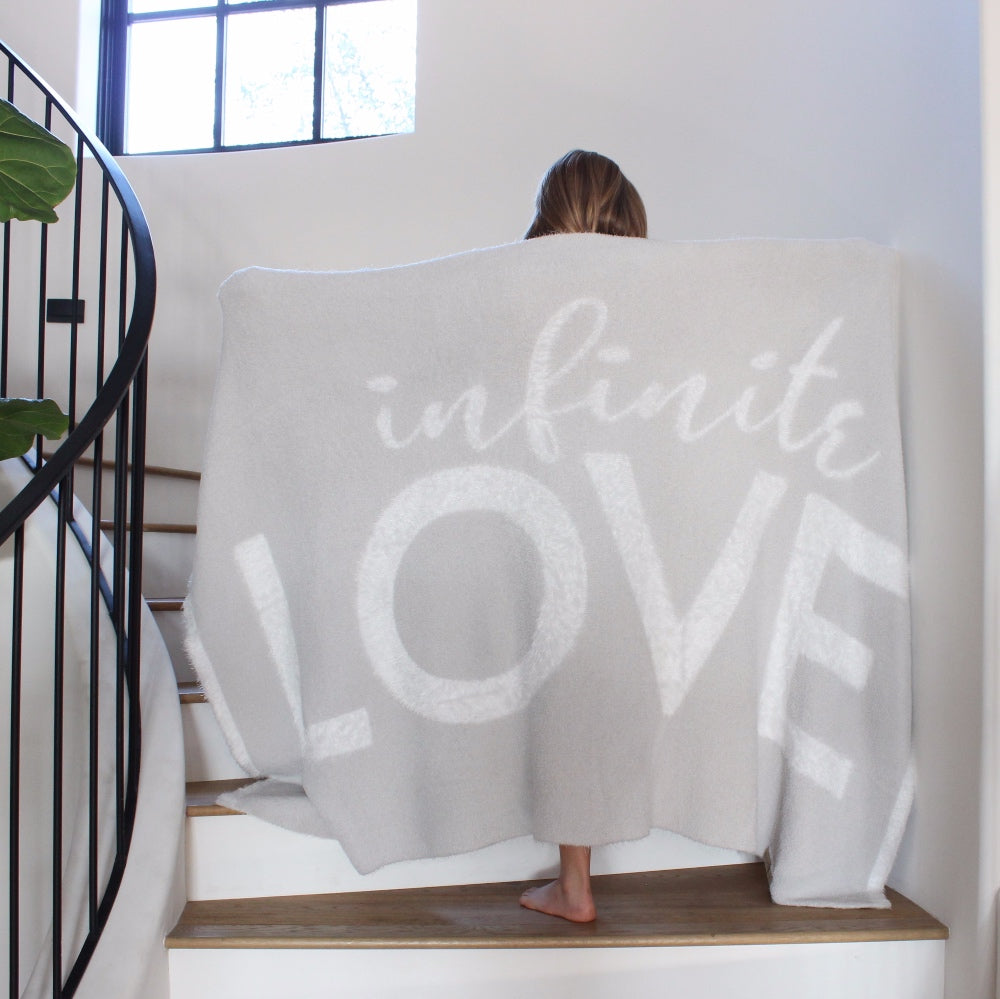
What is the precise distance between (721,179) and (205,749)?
1723mm

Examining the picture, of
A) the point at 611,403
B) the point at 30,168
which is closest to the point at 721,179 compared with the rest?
the point at 611,403

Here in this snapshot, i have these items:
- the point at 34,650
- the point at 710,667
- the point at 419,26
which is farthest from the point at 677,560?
the point at 419,26

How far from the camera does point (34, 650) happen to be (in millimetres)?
1664

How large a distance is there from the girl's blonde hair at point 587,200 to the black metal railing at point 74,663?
636 mm

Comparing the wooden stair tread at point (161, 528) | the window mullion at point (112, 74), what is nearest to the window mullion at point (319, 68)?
the window mullion at point (112, 74)

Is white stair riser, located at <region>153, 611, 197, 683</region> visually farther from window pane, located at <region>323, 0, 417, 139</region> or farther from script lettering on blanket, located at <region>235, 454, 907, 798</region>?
window pane, located at <region>323, 0, 417, 139</region>

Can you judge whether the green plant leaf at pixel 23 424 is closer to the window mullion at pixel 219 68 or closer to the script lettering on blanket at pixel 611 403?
the script lettering on blanket at pixel 611 403

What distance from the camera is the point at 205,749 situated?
1.53m

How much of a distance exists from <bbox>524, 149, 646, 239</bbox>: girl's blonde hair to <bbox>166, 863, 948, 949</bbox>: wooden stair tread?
3.38 feet

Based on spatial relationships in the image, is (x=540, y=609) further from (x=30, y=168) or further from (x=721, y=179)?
(x=721, y=179)

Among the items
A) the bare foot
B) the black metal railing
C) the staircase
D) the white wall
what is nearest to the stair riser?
the white wall

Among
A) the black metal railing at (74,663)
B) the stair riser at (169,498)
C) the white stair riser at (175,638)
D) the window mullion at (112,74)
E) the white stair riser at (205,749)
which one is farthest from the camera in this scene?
the window mullion at (112,74)

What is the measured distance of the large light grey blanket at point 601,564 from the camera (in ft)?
4.41

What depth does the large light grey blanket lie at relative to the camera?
1.34 meters
